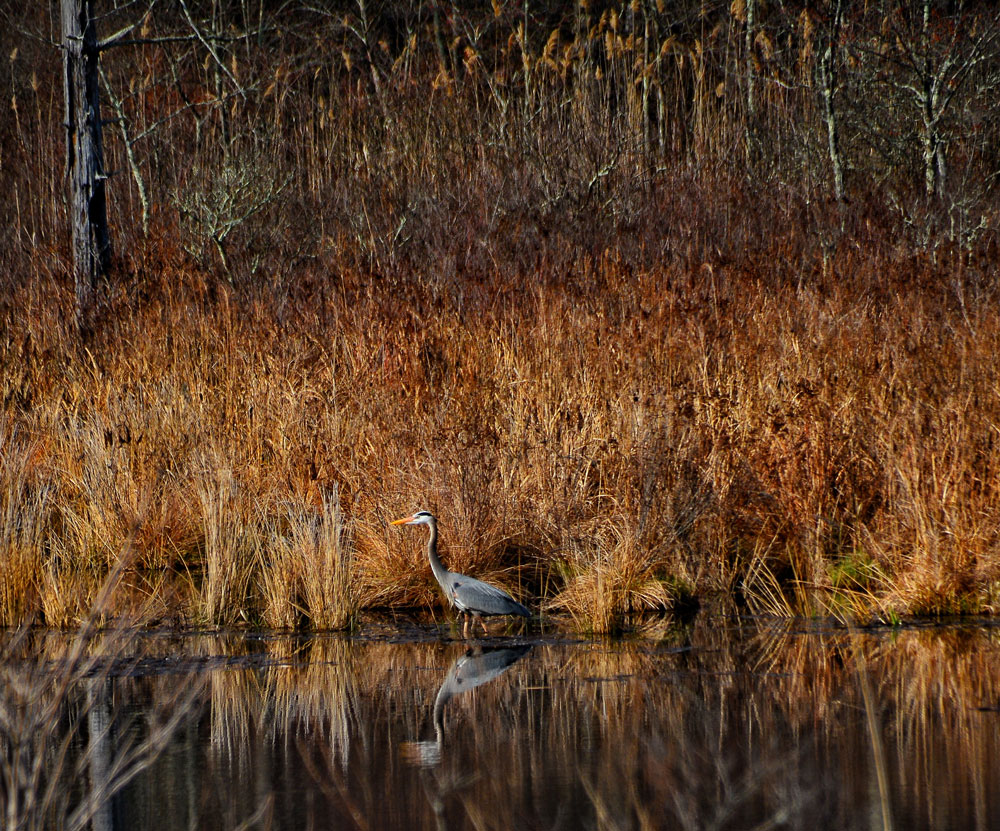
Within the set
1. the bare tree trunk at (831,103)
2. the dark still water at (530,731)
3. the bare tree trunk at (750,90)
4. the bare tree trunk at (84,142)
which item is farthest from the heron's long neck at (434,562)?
the bare tree trunk at (750,90)

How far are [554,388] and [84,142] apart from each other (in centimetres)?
630

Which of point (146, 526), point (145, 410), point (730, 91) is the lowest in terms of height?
point (146, 526)

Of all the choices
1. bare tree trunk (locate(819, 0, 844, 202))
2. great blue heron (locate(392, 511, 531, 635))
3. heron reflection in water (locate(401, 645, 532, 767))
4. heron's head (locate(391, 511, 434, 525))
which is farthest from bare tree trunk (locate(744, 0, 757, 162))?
heron reflection in water (locate(401, 645, 532, 767))

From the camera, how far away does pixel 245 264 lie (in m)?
12.5

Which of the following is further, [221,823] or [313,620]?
[313,620]

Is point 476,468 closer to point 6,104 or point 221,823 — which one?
point 221,823

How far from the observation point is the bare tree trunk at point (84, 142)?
12047 mm

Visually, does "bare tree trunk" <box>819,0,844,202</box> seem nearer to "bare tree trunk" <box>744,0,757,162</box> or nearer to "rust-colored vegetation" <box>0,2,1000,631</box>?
"rust-colored vegetation" <box>0,2,1000,631</box>

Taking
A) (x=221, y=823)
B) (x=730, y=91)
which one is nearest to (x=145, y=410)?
(x=221, y=823)

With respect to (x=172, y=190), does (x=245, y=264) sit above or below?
below

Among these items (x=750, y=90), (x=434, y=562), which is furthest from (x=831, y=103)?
(x=434, y=562)

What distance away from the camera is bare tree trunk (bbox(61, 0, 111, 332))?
474 inches

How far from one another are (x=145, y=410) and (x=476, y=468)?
2565 mm

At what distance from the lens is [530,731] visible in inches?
190
